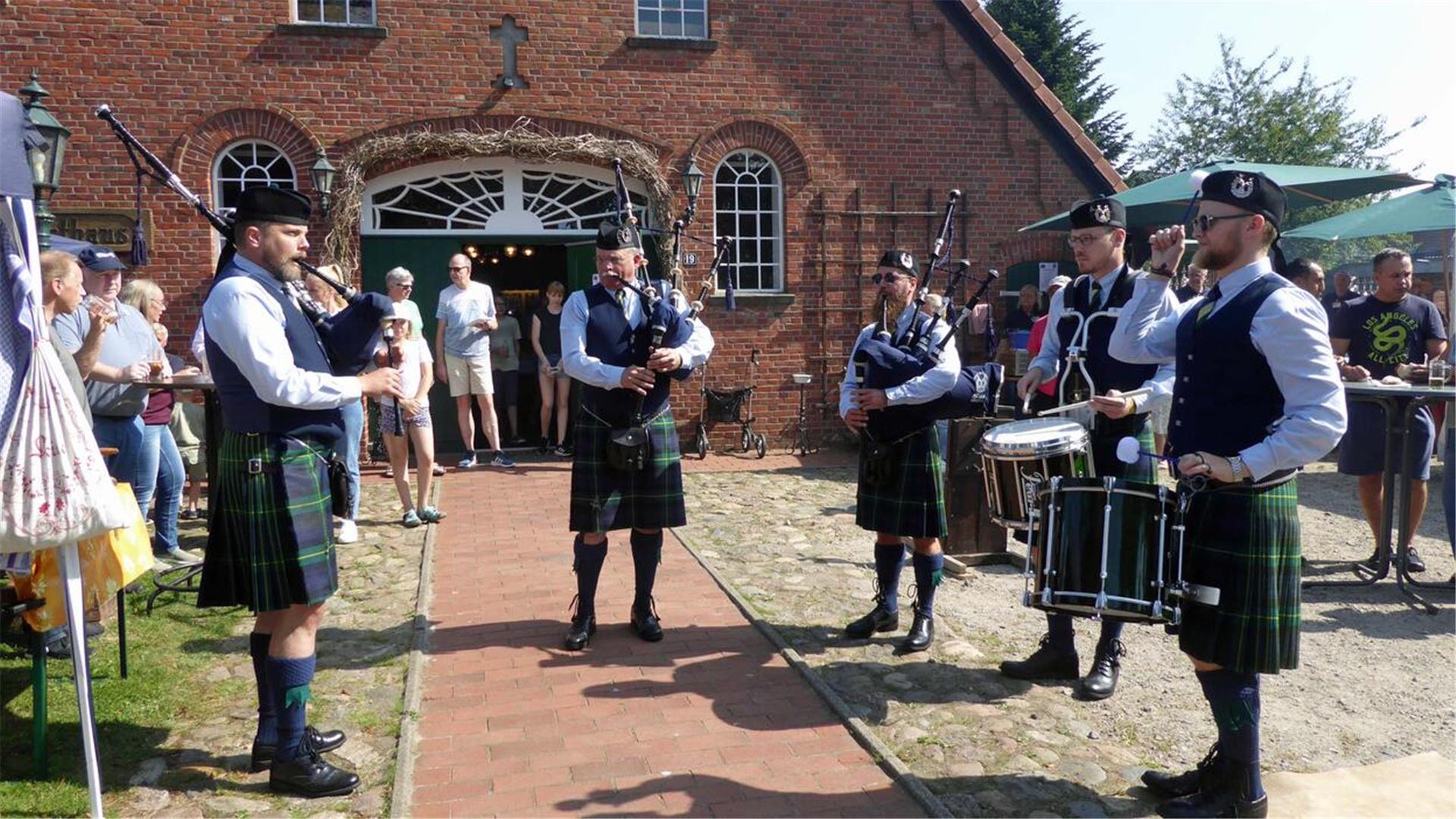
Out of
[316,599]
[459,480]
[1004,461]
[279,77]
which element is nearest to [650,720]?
[316,599]

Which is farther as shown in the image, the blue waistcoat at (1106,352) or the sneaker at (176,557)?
the sneaker at (176,557)

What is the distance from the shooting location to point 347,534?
709cm

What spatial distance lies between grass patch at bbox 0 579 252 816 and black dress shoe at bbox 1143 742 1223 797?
3.54 m

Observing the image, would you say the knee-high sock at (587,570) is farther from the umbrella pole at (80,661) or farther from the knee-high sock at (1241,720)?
the knee-high sock at (1241,720)

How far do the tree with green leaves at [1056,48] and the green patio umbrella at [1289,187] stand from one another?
19433 millimetres

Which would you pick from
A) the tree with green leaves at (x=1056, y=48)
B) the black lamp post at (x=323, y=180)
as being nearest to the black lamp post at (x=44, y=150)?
the black lamp post at (x=323, y=180)

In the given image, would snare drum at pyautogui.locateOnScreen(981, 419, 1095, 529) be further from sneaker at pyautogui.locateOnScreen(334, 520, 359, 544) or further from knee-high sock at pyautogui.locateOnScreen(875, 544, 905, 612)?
sneaker at pyautogui.locateOnScreen(334, 520, 359, 544)

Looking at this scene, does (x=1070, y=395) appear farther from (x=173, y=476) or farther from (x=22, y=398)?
(x=173, y=476)

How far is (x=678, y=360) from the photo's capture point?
478cm

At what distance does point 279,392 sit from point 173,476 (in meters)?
3.69

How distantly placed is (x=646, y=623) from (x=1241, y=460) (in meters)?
2.93

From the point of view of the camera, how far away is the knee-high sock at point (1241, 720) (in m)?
3.24

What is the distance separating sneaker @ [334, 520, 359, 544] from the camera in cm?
706

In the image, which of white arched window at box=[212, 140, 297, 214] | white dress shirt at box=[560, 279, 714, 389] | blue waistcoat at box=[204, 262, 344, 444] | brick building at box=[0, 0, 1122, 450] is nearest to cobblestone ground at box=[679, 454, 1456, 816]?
white dress shirt at box=[560, 279, 714, 389]
